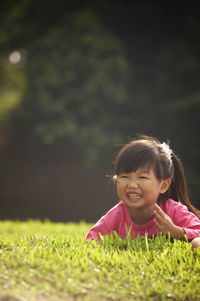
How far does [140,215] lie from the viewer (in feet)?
12.5

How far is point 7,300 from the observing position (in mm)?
2135

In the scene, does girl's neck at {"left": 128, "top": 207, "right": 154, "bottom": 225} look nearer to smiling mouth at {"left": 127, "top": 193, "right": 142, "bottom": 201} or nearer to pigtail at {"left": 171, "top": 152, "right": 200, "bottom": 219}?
smiling mouth at {"left": 127, "top": 193, "right": 142, "bottom": 201}

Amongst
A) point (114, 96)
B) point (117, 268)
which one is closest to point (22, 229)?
point (117, 268)

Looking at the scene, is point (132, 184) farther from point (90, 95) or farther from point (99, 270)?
point (90, 95)

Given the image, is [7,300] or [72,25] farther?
[72,25]

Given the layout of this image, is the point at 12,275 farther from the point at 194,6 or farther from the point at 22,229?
the point at 194,6

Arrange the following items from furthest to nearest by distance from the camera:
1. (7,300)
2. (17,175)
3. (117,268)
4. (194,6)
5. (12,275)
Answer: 1. (17,175)
2. (194,6)
3. (117,268)
4. (12,275)
5. (7,300)

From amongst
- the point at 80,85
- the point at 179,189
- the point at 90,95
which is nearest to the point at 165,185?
the point at 179,189

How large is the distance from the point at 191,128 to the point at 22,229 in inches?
316

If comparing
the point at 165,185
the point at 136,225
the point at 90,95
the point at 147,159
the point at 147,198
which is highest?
the point at 90,95

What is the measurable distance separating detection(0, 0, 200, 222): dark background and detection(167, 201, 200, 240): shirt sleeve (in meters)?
9.99

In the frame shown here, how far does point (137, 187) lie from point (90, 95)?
440 inches

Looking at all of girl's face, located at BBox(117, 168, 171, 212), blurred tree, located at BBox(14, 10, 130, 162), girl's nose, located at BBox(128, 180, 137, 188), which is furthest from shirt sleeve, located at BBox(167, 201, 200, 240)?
blurred tree, located at BBox(14, 10, 130, 162)

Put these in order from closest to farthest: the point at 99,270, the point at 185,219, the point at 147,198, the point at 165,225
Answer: the point at 99,270 → the point at 165,225 → the point at 147,198 → the point at 185,219
